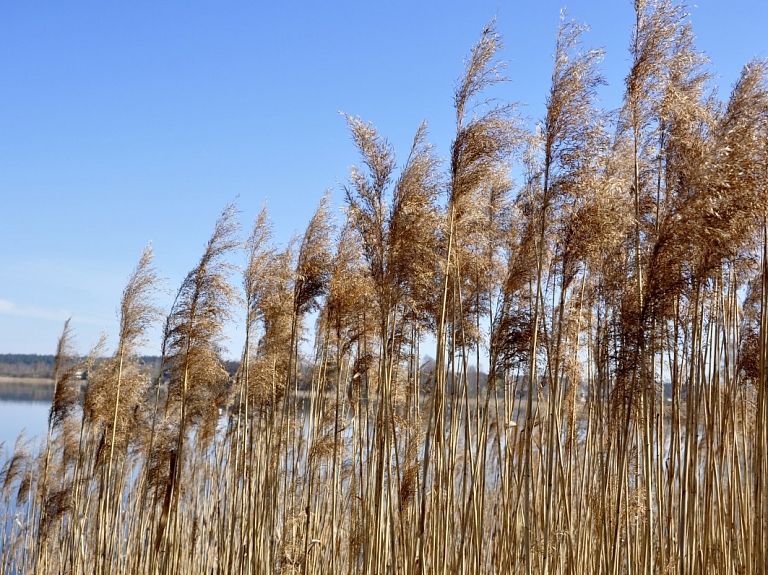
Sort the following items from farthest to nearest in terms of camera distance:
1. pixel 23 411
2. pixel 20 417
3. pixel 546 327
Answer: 1. pixel 23 411
2. pixel 20 417
3. pixel 546 327

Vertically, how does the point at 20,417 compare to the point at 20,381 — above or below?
below

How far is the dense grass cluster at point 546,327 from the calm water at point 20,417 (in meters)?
24.8

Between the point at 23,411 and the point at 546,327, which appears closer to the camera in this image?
the point at 546,327

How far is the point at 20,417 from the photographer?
39000 millimetres

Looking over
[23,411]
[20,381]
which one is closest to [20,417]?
[23,411]

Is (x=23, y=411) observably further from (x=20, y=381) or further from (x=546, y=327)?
(x=546, y=327)

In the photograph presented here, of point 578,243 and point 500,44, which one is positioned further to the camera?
point 500,44

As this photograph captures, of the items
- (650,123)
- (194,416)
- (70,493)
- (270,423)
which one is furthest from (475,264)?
(70,493)

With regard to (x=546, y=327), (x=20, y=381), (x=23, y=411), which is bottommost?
(x=23, y=411)

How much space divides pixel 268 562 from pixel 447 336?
2082mm

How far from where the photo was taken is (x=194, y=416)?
729cm

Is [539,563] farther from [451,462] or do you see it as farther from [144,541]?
[144,541]

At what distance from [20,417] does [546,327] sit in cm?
4125

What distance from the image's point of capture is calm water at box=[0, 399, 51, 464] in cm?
3053
